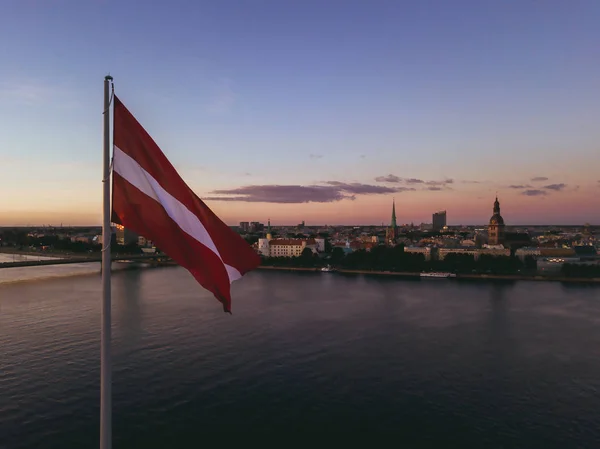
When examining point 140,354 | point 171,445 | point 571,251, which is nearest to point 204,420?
point 171,445

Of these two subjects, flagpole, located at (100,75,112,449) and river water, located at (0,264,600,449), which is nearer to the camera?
flagpole, located at (100,75,112,449)

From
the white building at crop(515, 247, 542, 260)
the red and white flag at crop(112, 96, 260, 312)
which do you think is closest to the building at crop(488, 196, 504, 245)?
the white building at crop(515, 247, 542, 260)

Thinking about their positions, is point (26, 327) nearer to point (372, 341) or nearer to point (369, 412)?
point (372, 341)

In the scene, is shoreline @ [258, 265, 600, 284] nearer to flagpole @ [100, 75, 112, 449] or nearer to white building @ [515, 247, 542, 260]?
→ white building @ [515, 247, 542, 260]

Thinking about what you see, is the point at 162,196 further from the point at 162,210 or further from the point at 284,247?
the point at 284,247

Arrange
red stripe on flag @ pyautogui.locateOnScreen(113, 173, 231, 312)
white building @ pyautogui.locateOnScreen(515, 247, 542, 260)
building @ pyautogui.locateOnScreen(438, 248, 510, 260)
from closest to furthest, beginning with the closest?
red stripe on flag @ pyautogui.locateOnScreen(113, 173, 231, 312)
white building @ pyautogui.locateOnScreen(515, 247, 542, 260)
building @ pyautogui.locateOnScreen(438, 248, 510, 260)

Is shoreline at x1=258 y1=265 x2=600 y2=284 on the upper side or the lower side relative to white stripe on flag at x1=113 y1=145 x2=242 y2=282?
lower

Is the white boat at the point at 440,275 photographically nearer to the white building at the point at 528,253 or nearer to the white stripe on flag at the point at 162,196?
the white building at the point at 528,253

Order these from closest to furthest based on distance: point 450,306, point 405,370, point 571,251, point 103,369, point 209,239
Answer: point 103,369 < point 209,239 < point 405,370 < point 450,306 < point 571,251
